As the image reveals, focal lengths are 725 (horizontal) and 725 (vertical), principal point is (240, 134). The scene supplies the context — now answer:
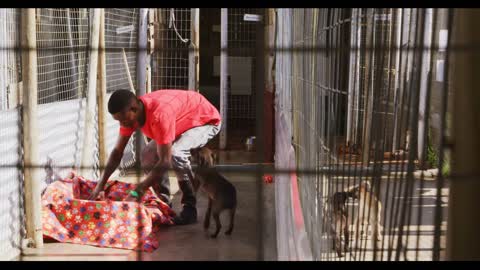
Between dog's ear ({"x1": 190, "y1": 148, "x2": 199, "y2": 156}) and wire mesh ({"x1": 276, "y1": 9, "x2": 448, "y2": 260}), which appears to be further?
dog's ear ({"x1": 190, "y1": 148, "x2": 199, "y2": 156})

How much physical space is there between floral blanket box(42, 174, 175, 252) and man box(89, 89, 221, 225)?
11 centimetres

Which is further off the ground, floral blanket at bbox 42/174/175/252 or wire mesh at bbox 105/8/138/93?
wire mesh at bbox 105/8/138/93

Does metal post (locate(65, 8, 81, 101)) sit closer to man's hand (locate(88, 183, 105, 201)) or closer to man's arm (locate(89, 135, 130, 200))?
man's arm (locate(89, 135, 130, 200))

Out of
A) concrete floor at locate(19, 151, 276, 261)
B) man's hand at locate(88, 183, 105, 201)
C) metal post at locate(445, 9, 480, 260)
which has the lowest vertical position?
concrete floor at locate(19, 151, 276, 261)

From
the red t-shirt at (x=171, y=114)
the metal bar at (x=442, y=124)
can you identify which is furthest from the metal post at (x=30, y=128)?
the metal bar at (x=442, y=124)

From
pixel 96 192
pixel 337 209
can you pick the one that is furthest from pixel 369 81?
pixel 96 192

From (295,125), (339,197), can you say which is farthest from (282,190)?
(339,197)

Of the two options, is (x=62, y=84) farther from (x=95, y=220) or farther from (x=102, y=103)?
(x=95, y=220)

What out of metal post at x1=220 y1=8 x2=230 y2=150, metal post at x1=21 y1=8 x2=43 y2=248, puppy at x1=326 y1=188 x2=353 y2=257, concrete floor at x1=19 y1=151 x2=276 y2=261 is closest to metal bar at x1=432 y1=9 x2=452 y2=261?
puppy at x1=326 y1=188 x2=353 y2=257

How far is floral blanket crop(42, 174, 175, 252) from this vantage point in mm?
2889

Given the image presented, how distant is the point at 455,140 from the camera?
2.96 feet

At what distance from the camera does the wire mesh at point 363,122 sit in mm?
986
